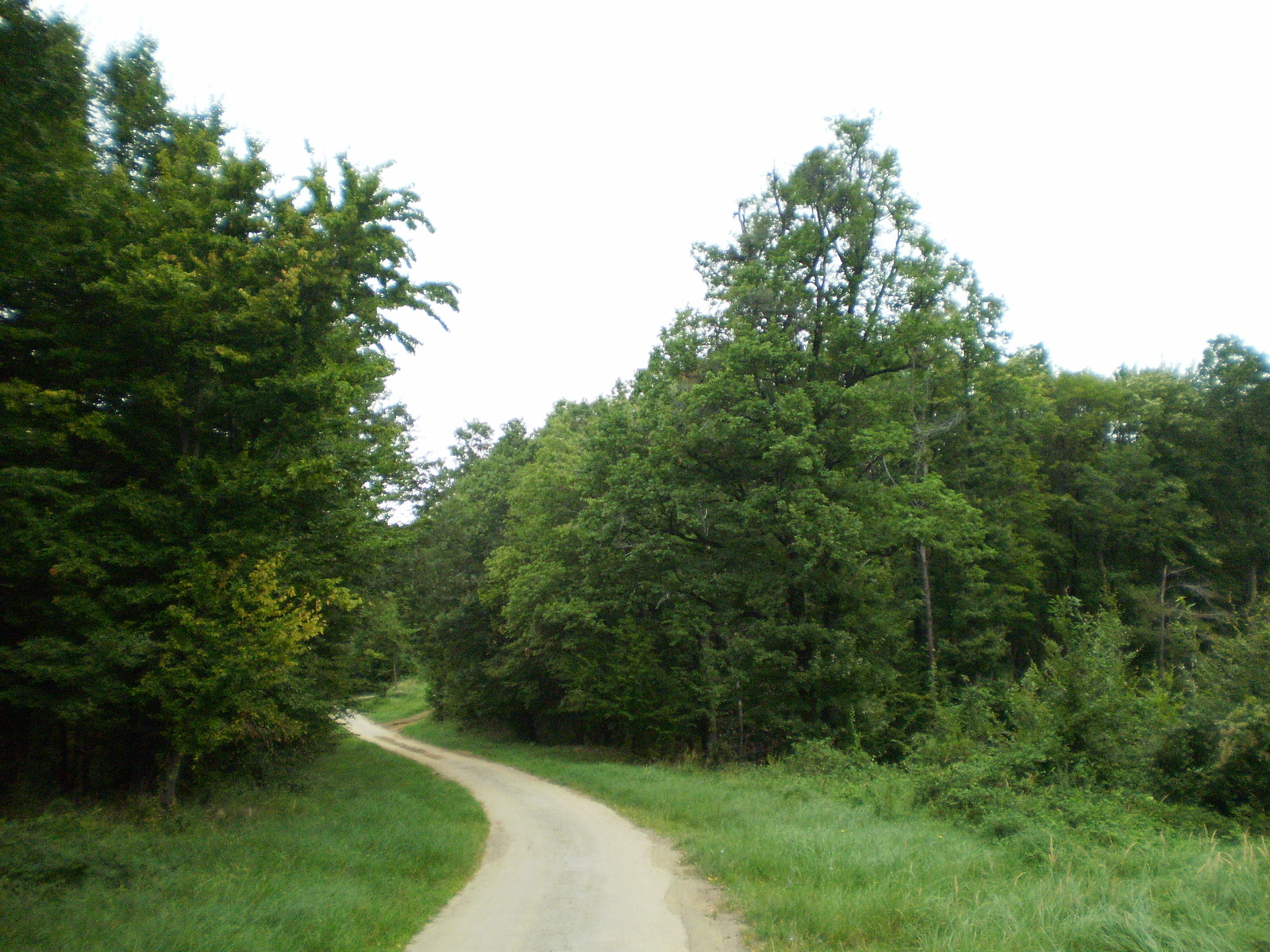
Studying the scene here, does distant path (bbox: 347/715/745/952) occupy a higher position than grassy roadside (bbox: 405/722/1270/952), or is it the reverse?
grassy roadside (bbox: 405/722/1270/952)

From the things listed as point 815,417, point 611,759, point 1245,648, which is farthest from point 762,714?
point 1245,648

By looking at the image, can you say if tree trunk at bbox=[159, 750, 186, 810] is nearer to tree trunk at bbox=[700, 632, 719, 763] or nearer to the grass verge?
tree trunk at bbox=[700, 632, 719, 763]

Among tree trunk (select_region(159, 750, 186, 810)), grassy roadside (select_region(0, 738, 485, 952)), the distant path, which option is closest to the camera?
grassy roadside (select_region(0, 738, 485, 952))

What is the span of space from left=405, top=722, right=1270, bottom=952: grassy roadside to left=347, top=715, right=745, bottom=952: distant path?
0.52m

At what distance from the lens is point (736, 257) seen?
23.0 meters

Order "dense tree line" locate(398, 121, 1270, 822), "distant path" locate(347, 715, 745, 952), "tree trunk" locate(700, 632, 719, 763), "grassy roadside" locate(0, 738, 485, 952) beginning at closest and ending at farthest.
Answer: "grassy roadside" locate(0, 738, 485, 952) → "distant path" locate(347, 715, 745, 952) → "dense tree line" locate(398, 121, 1270, 822) → "tree trunk" locate(700, 632, 719, 763)

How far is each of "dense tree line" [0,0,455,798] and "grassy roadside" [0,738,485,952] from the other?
1.18 meters

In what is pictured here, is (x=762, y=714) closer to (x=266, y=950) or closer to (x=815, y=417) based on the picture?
(x=815, y=417)

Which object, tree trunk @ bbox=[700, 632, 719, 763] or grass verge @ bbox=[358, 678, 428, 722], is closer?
tree trunk @ bbox=[700, 632, 719, 763]

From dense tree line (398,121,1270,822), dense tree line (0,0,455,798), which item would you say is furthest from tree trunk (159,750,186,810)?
dense tree line (398,121,1270,822)

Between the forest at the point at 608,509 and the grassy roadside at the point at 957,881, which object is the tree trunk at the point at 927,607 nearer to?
the forest at the point at 608,509

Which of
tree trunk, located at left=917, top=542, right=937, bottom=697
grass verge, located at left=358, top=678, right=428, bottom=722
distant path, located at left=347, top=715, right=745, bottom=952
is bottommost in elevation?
grass verge, located at left=358, top=678, right=428, bottom=722

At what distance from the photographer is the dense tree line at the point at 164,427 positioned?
9.38m

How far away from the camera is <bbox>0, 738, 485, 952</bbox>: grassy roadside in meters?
6.20
